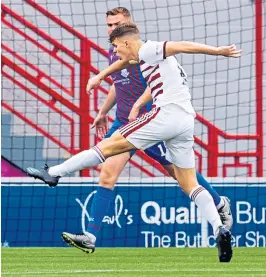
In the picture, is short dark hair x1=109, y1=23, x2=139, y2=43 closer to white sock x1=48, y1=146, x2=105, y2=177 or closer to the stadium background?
white sock x1=48, y1=146, x2=105, y2=177

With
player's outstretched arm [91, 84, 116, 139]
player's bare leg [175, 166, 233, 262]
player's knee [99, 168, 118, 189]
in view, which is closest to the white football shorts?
player's bare leg [175, 166, 233, 262]

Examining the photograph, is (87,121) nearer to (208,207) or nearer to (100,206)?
(100,206)

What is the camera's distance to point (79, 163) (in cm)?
938

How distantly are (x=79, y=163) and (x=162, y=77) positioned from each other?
0.83m

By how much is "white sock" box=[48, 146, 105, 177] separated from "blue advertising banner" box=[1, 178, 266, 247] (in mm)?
3665

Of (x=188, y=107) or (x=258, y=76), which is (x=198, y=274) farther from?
(x=258, y=76)

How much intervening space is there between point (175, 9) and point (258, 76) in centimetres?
344

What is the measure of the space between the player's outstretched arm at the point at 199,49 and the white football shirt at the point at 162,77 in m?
0.08

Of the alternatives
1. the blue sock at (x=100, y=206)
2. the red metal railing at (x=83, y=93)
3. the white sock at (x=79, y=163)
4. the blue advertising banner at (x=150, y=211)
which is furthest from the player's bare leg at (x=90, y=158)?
the red metal railing at (x=83, y=93)

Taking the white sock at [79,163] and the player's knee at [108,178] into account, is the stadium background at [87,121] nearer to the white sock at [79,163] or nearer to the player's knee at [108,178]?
the player's knee at [108,178]

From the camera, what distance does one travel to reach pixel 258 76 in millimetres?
13648

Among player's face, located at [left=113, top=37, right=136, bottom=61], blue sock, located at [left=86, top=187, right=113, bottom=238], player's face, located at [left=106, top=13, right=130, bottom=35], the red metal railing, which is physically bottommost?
blue sock, located at [left=86, top=187, right=113, bottom=238]

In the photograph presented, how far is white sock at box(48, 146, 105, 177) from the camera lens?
30.7 ft

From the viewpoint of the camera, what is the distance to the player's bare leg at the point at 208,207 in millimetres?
8906
